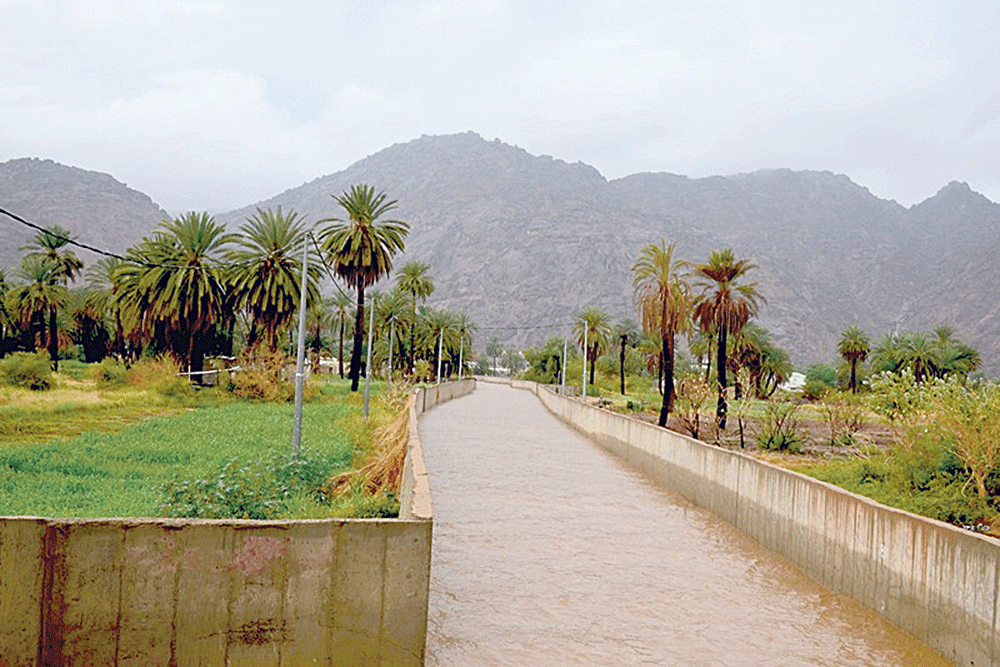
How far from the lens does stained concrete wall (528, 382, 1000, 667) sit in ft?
26.0

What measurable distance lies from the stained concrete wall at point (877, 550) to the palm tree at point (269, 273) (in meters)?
37.1

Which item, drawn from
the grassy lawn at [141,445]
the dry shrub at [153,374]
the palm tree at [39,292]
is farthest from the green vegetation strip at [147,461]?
the palm tree at [39,292]

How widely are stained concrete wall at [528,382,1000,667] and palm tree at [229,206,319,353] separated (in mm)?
37063

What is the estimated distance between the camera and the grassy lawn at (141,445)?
15.7 metres

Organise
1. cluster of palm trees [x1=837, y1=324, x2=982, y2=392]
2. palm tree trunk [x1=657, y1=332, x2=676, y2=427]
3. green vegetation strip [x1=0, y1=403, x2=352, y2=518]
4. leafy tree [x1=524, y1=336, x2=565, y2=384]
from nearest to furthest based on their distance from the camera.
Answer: green vegetation strip [x1=0, y1=403, x2=352, y2=518] < palm tree trunk [x1=657, y1=332, x2=676, y2=427] < cluster of palm trees [x1=837, y1=324, x2=982, y2=392] < leafy tree [x1=524, y1=336, x2=565, y2=384]

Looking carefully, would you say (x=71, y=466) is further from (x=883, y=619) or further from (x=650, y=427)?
(x=883, y=619)

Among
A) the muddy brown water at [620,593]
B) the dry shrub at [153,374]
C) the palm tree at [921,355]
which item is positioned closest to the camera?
the muddy brown water at [620,593]

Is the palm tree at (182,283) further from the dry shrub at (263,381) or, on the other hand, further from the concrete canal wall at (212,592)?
the concrete canal wall at (212,592)

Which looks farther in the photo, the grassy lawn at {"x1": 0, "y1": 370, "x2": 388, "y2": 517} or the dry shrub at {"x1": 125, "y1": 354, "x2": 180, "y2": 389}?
the dry shrub at {"x1": 125, "y1": 354, "x2": 180, "y2": 389}

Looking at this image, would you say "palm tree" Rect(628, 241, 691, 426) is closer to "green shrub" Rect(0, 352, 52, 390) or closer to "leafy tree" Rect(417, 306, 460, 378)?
"green shrub" Rect(0, 352, 52, 390)

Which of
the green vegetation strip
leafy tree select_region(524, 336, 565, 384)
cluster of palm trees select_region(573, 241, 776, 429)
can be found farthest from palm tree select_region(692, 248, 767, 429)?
leafy tree select_region(524, 336, 565, 384)

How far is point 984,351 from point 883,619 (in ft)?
602

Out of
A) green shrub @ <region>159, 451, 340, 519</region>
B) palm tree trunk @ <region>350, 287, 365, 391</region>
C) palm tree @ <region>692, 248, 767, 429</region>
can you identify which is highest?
palm tree @ <region>692, 248, 767, 429</region>

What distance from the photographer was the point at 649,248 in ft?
139
